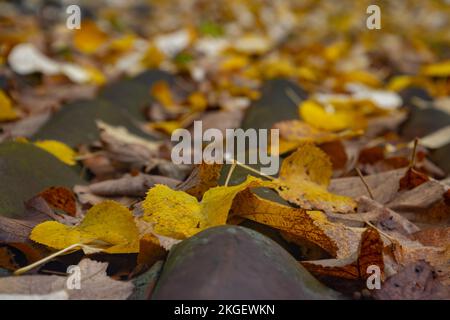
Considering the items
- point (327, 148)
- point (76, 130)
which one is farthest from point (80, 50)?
point (327, 148)

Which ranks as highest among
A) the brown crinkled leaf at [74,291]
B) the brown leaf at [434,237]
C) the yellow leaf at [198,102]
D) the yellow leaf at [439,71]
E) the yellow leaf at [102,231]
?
the yellow leaf at [102,231]

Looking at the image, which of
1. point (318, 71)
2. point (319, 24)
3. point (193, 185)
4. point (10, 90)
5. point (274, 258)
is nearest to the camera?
point (274, 258)

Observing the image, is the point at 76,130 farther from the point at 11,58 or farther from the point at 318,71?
the point at 318,71

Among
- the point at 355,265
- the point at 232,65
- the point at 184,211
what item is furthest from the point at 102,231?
the point at 232,65

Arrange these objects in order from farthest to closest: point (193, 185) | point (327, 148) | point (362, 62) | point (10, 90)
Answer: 1. point (362, 62)
2. point (10, 90)
3. point (327, 148)
4. point (193, 185)

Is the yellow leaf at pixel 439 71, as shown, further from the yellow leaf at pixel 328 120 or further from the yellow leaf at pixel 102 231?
the yellow leaf at pixel 102 231

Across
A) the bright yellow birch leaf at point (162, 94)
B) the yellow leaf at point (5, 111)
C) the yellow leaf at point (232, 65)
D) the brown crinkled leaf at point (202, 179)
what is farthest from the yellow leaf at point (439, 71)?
the brown crinkled leaf at point (202, 179)

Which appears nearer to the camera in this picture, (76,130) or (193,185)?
(193,185)
